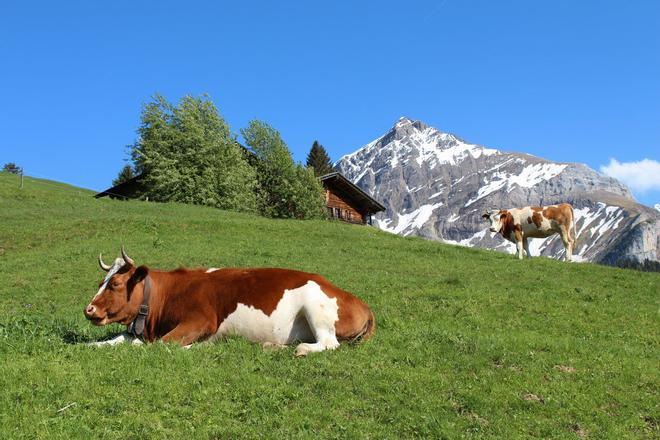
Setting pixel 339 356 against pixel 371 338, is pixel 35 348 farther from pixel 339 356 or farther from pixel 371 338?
pixel 371 338

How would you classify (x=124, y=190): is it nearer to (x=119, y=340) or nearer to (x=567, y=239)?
(x=567, y=239)

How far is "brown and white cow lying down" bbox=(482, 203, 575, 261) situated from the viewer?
92.7ft

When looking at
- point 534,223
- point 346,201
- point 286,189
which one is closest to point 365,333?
point 534,223

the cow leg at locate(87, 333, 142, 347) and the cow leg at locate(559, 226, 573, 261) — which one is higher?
the cow leg at locate(559, 226, 573, 261)

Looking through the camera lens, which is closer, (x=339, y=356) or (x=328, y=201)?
(x=339, y=356)

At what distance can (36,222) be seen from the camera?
3197cm

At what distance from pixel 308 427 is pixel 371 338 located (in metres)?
3.61

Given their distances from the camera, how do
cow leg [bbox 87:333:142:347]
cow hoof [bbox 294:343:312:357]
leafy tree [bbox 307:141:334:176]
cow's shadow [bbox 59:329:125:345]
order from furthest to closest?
leafy tree [bbox 307:141:334:176], cow's shadow [bbox 59:329:125:345], cow leg [bbox 87:333:142:347], cow hoof [bbox 294:343:312:357]

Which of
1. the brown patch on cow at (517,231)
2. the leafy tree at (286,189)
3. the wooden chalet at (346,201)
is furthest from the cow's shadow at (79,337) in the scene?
the wooden chalet at (346,201)

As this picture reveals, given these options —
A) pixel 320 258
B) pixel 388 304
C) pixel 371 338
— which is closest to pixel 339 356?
pixel 371 338

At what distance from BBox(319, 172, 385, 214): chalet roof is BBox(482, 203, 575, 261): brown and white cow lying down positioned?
44617 mm

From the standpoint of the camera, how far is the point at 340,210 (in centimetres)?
7681

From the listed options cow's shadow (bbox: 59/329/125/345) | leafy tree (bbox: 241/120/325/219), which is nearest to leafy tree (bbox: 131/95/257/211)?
leafy tree (bbox: 241/120/325/219)

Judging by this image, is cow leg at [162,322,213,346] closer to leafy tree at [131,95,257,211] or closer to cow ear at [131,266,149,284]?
cow ear at [131,266,149,284]
